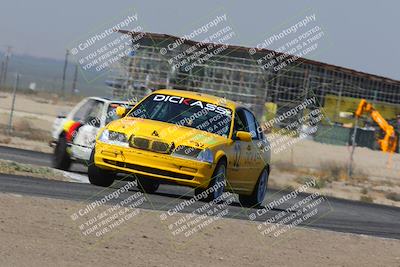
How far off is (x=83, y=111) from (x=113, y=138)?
4.65 m

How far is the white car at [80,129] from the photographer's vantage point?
17828mm

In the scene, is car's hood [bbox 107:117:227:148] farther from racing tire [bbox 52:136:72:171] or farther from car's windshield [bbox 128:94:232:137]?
racing tire [bbox 52:136:72:171]

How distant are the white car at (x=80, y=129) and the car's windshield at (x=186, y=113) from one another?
2.66 m

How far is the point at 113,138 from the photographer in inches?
559

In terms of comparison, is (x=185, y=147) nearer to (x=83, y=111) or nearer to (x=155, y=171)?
(x=155, y=171)

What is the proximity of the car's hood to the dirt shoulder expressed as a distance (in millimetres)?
1884

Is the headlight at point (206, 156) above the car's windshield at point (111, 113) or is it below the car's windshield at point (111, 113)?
below

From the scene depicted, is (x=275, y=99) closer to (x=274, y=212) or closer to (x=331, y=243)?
(x=274, y=212)

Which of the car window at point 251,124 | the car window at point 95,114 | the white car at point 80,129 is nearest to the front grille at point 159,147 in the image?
the car window at point 251,124

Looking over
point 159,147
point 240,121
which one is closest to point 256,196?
point 240,121

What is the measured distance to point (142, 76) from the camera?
58.3 meters

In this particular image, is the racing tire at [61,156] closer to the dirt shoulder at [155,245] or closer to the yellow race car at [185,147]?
the yellow race car at [185,147]

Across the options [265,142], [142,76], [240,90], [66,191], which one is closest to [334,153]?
[240,90]

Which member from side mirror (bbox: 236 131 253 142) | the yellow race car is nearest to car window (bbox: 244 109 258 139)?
the yellow race car
